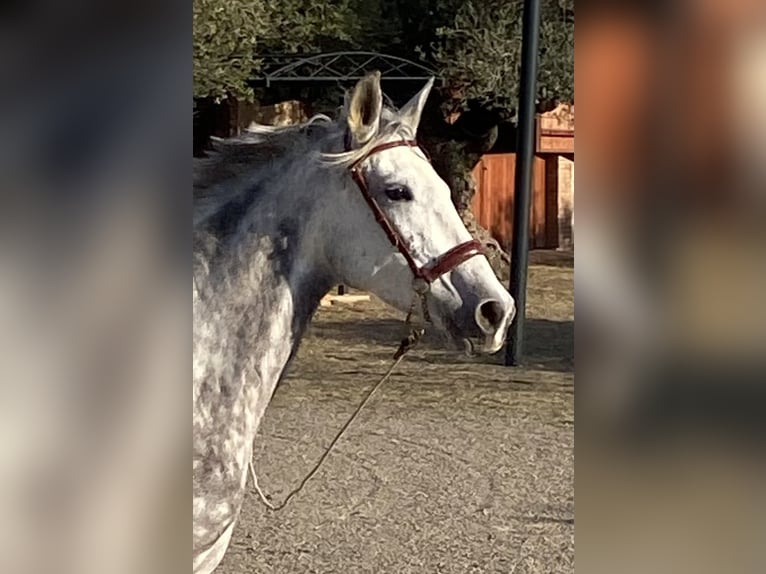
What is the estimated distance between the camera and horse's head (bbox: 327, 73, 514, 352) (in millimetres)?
2158

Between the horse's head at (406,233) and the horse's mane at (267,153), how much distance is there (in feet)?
0.08

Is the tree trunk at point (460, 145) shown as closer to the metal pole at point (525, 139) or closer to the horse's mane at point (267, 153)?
the metal pole at point (525, 139)

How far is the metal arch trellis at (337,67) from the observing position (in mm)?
8867

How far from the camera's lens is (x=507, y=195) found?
41.7 ft

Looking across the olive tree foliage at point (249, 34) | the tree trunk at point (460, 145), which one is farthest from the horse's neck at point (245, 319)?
Answer: the tree trunk at point (460, 145)

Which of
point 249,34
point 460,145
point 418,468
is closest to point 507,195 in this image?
point 460,145

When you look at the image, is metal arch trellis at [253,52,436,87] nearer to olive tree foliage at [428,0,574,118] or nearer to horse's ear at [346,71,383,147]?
olive tree foliage at [428,0,574,118]

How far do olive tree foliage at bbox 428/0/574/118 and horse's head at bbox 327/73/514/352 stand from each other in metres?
7.83

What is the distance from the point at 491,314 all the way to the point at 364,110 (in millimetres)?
476
